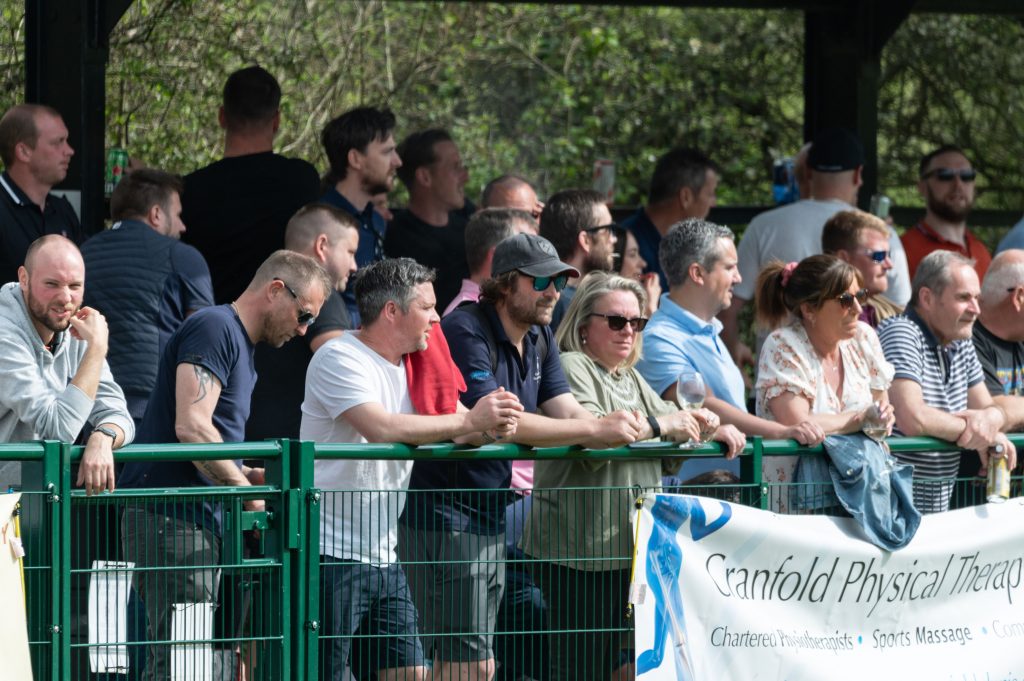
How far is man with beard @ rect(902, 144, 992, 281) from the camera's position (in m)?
8.98

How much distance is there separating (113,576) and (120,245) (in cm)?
194

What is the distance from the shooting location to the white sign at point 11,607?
4.62 meters

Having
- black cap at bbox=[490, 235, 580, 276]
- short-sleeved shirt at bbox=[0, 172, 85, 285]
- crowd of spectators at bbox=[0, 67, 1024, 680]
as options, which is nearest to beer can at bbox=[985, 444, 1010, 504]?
crowd of spectators at bbox=[0, 67, 1024, 680]

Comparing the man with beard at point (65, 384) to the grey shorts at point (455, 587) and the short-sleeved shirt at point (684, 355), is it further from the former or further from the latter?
the short-sleeved shirt at point (684, 355)

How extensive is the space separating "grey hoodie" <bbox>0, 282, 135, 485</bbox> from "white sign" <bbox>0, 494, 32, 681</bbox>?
367mm

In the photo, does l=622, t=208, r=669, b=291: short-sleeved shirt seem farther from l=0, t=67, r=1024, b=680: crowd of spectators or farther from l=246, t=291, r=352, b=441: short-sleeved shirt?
l=246, t=291, r=352, b=441: short-sleeved shirt

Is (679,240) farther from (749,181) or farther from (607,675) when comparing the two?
(749,181)

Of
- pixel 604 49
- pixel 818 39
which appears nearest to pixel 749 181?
pixel 604 49

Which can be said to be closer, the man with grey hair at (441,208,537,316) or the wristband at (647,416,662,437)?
the wristband at (647,416,662,437)

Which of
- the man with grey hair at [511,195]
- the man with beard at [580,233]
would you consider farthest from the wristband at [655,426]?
the man with grey hair at [511,195]

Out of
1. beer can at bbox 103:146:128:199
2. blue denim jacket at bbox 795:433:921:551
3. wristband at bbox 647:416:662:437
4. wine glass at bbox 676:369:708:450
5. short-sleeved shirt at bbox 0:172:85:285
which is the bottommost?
blue denim jacket at bbox 795:433:921:551

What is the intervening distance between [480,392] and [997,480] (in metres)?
2.04

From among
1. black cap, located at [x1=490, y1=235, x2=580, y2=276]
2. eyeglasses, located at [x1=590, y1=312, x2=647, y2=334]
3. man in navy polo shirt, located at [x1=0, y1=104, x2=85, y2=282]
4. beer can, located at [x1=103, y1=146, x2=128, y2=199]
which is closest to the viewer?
black cap, located at [x1=490, y1=235, x2=580, y2=276]

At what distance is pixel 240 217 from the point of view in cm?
735
